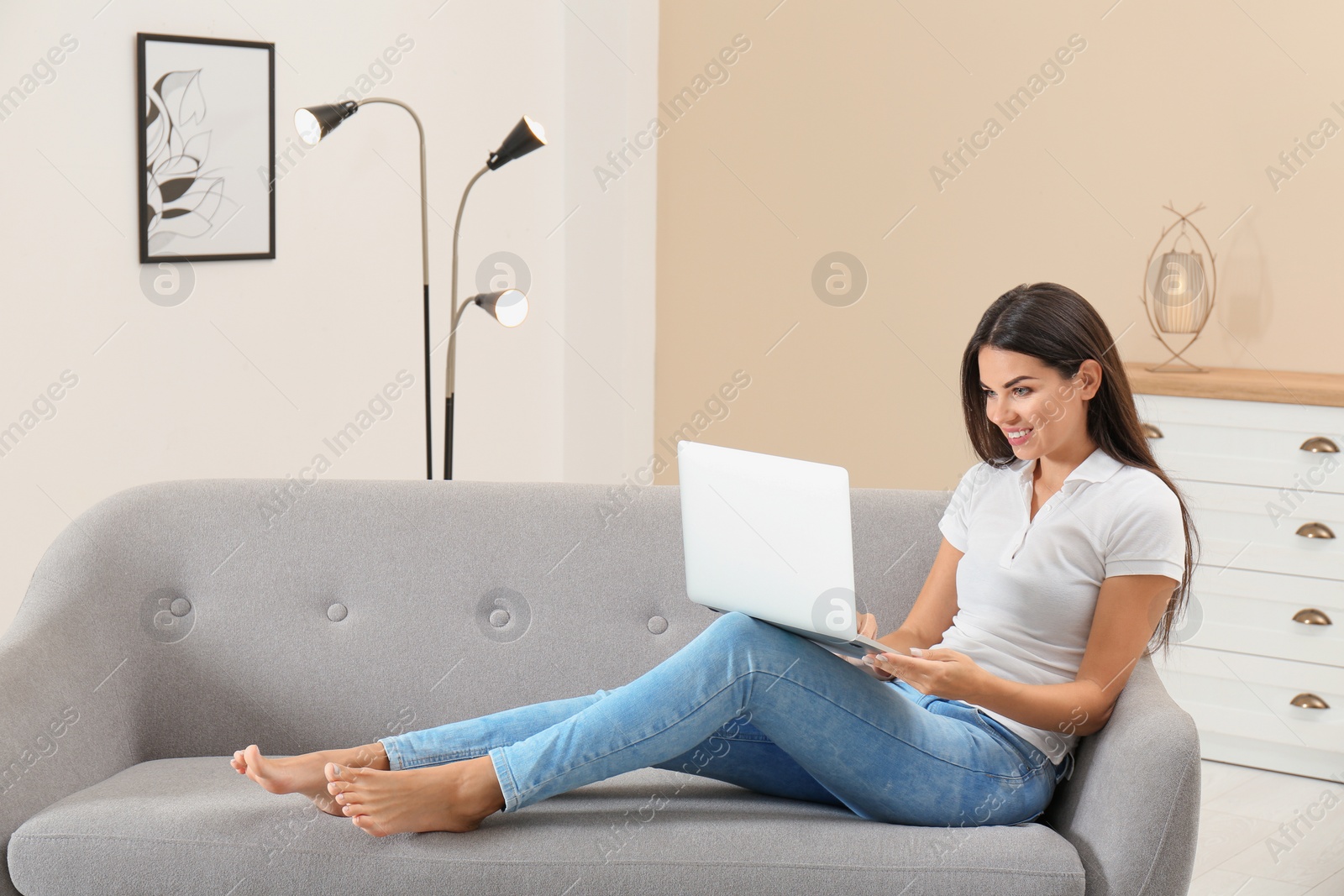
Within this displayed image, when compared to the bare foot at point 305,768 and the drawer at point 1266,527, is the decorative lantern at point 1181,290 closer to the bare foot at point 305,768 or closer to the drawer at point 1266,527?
the drawer at point 1266,527

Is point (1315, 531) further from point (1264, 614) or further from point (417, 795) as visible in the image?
point (417, 795)

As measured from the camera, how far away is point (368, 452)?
3443 mm

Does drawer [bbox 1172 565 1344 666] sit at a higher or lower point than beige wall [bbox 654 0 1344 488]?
lower

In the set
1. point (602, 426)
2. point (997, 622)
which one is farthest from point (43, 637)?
point (602, 426)

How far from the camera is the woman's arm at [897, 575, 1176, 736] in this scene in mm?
1625

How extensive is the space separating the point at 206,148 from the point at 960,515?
2.03 m

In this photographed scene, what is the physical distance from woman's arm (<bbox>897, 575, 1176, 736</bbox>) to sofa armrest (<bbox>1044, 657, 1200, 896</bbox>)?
48 mm

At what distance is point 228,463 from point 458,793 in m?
1.74

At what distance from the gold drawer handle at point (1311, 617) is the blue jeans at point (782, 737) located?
1597 mm

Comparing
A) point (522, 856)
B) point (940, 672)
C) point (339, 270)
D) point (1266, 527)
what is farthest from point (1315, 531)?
point (339, 270)

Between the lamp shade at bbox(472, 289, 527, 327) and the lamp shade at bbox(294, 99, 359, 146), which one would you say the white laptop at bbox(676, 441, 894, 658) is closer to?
the lamp shade at bbox(472, 289, 527, 327)

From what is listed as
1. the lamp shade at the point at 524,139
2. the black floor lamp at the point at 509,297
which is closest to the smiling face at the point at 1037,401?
the black floor lamp at the point at 509,297

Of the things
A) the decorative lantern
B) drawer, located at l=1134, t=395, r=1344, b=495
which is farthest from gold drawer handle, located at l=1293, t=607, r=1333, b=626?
the decorative lantern

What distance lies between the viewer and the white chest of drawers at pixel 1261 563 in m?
2.92
